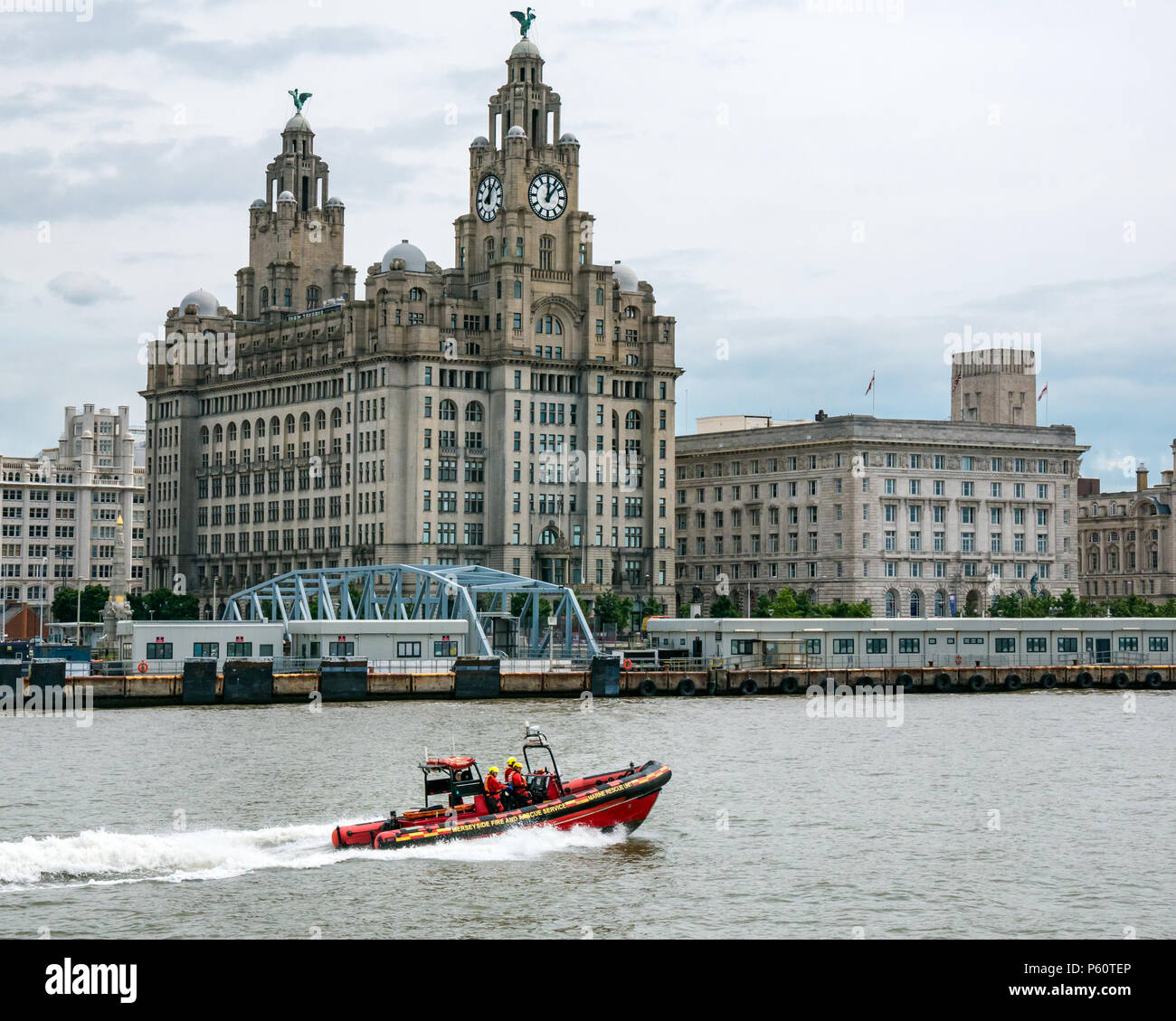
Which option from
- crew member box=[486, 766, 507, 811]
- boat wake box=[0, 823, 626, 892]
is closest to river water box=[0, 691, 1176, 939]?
boat wake box=[0, 823, 626, 892]

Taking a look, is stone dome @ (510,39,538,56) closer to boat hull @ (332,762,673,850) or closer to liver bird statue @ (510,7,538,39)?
A: liver bird statue @ (510,7,538,39)

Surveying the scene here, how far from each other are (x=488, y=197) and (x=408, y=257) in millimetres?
10129

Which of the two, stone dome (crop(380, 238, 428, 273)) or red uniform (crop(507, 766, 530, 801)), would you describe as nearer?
red uniform (crop(507, 766, 530, 801))

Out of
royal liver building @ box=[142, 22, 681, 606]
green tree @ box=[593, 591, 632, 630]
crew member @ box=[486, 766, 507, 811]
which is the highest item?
royal liver building @ box=[142, 22, 681, 606]

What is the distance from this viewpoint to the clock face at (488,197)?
192250 millimetres

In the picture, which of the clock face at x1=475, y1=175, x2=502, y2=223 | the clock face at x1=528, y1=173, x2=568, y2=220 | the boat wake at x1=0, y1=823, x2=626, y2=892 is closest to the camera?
the boat wake at x1=0, y1=823, x2=626, y2=892

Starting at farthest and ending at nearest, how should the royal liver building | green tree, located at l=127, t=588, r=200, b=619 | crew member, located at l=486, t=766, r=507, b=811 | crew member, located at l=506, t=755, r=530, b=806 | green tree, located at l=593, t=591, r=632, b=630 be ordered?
green tree, located at l=127, t=588, r=200, b=619, the royal liver building, green tree, located at l=593, t=591, r=632, b=630, crew member, located at l=506, t=755, r=530, b=806, crew member, located at l=486, t=766, r=507, b=811

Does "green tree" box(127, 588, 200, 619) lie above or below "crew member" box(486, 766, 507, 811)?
above

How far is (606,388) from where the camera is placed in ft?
639

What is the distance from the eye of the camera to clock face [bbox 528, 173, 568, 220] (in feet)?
629

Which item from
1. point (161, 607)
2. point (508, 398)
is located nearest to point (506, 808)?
point (508, 398)

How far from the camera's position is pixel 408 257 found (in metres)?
196

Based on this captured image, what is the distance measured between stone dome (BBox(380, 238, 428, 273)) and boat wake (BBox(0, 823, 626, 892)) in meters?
140

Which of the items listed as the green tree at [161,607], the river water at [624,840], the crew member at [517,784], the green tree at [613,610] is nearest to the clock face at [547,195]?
the green tree at [613,610]
